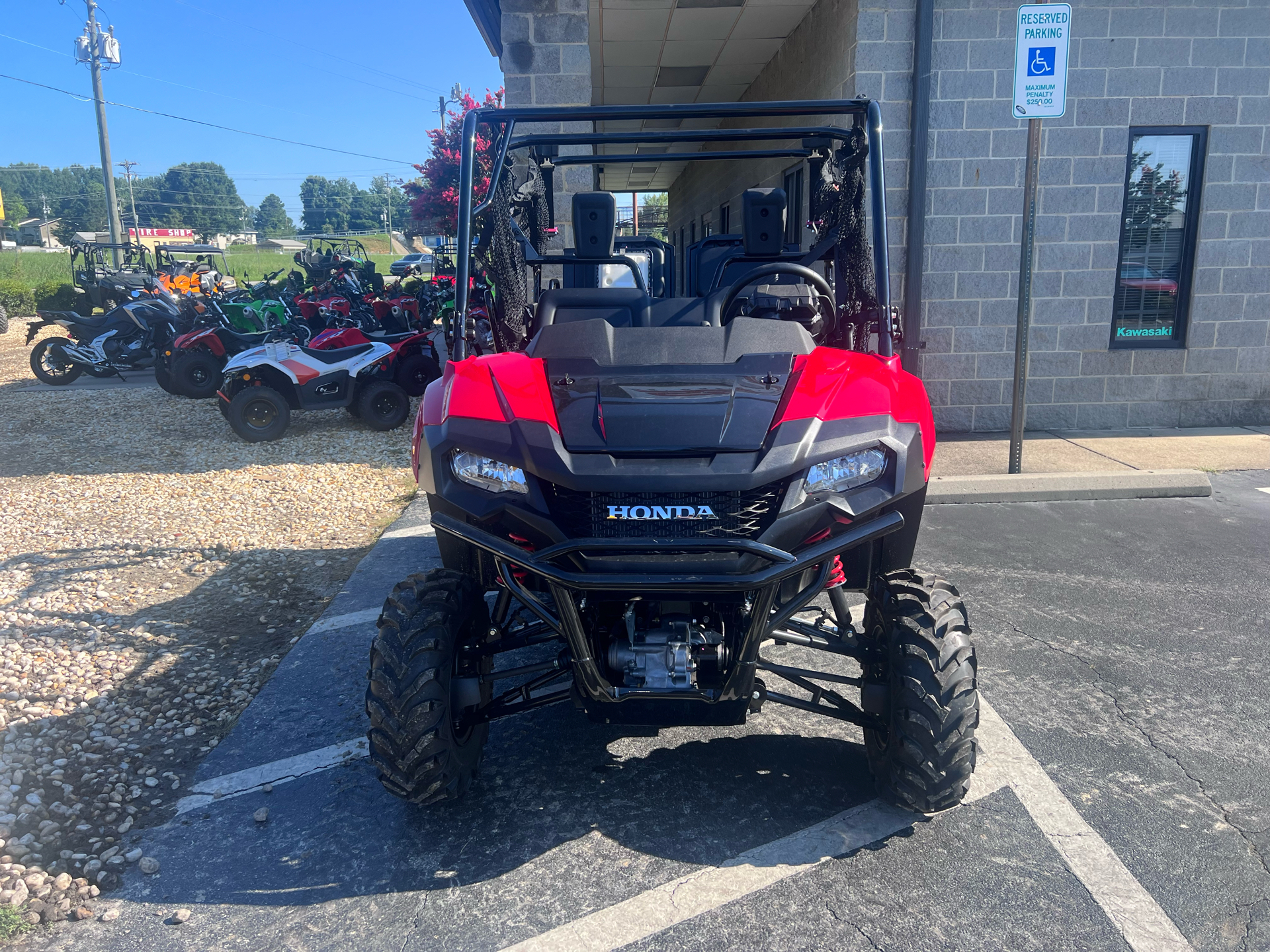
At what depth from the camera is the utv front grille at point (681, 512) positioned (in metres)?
2.34

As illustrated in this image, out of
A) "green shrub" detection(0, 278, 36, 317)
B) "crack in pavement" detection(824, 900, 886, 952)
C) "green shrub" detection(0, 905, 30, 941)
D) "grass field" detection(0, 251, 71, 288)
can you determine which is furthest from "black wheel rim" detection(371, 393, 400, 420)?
"grass field" detection(0, 251, 71, 288)

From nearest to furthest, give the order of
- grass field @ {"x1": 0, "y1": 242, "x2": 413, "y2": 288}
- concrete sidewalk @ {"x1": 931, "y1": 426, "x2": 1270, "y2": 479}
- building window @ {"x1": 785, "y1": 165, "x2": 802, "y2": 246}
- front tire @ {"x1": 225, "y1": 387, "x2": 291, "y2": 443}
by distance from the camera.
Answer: concrete sidewalk @ {"x1": 931, "y1": 426, "x2": 1270, "y2": 479}
front tire @ {"x1": 225, "y1": 387, "x2": 291, "y2": 443}
building window @ {"x1": 785, "y1": 165, "x2": 802, "y2": 246}
grass field @ {"x1": 0, "y1": 242, "x2": 413, "y2": 288}

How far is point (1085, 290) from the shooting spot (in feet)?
26.2

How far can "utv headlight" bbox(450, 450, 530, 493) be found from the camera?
2.43m

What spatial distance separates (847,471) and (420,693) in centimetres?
133

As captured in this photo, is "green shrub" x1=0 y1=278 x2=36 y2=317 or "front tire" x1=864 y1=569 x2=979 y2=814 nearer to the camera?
"front tire" x1=864 y1=569 x2=979 y2=814

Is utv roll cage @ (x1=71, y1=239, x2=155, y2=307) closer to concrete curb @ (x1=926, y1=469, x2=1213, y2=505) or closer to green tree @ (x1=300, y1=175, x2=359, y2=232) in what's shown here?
concrete curb @ (x1=926, y1=469, x2=1213, y2=505)

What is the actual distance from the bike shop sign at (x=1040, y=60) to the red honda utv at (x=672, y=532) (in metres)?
3.31

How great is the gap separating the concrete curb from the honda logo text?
14.2 ft

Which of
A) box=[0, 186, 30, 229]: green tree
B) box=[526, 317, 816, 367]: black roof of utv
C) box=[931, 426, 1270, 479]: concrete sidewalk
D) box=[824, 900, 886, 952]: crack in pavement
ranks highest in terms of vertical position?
box=[0, 186, 30, 229]: green tree

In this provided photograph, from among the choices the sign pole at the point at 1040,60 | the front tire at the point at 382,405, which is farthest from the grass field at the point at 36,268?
the sign pole at the point at 1040,60

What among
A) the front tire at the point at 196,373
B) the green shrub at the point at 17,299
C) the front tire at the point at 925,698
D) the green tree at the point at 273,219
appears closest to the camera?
the front tire at the point at 925,698

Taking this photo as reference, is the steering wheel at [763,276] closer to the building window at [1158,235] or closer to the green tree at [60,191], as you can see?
the building window at [1158,235]

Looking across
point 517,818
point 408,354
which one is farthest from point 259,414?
point 517,818
